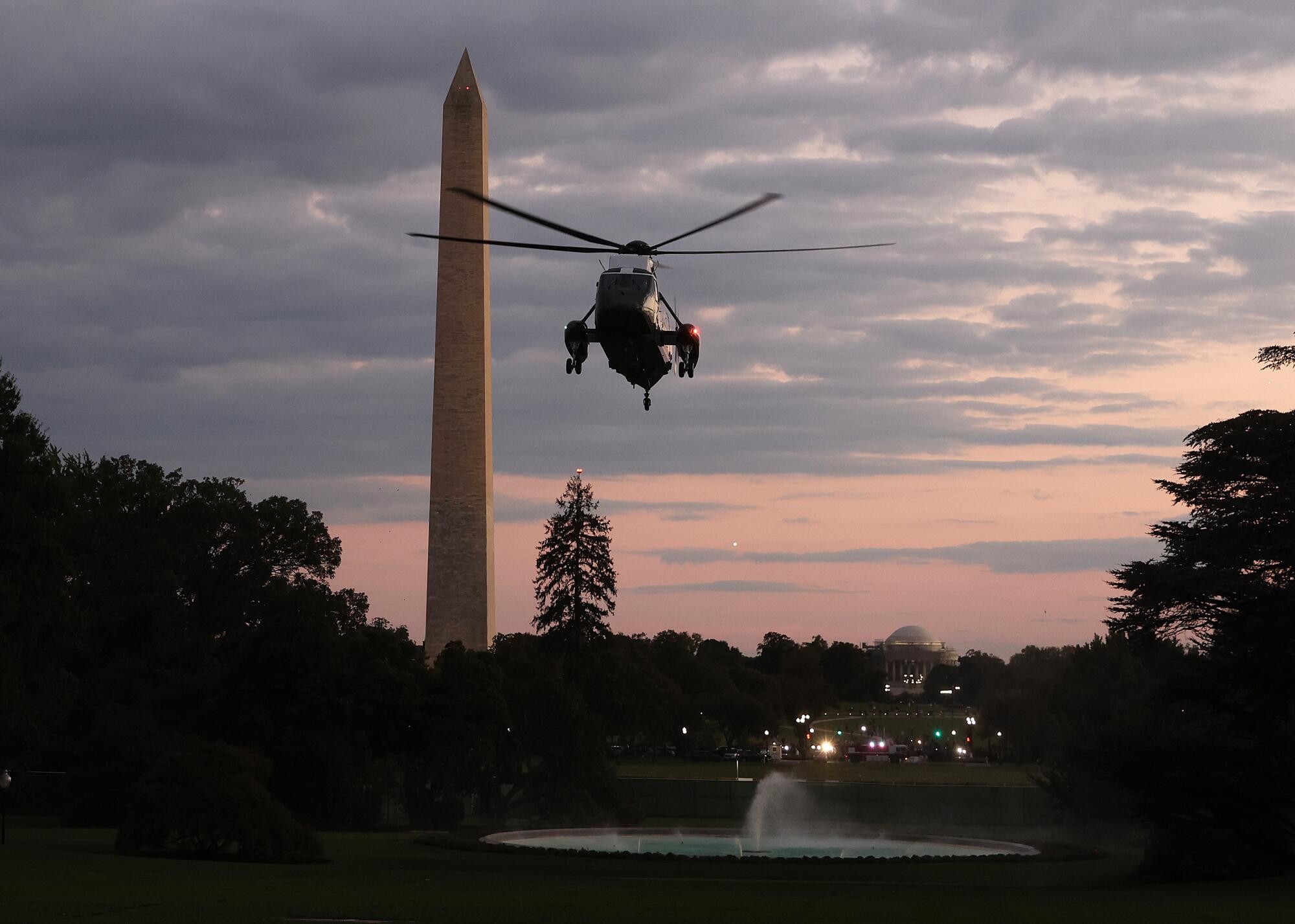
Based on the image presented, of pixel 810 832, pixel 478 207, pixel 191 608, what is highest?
pixel 478 207

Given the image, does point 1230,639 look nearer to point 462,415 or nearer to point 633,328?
point 633,328

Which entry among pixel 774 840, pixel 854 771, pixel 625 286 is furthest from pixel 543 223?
pixel 854 771

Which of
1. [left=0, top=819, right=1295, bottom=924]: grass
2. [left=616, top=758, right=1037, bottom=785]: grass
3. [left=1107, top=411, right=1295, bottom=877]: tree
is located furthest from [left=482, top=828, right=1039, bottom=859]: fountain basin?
[left=616, top=758, right=1037, bottom=785]: grass

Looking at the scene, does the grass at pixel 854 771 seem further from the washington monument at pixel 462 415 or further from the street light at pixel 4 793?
the street light at pixel 4 793

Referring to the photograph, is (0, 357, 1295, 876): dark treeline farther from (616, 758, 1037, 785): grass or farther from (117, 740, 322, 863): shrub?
(616, 758, 1037, 785): grass

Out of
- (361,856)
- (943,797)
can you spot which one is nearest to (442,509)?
(943,797)

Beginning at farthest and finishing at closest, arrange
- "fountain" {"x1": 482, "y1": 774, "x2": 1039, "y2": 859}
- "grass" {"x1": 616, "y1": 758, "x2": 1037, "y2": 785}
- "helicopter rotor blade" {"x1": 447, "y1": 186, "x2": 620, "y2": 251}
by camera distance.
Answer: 1. "grass" {"x1": 616, "y1": 758, "x2": 1037, "y2": 785}
2. "fountain" {"x1": 482, "y1": 774, "x2": 1039, "y2": 859}
3. "helicopter rotor blade" {"x1": 447, "y1": 186, "x2": 620, "y2": 251}

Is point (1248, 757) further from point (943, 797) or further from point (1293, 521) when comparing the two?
point (943, 797)
